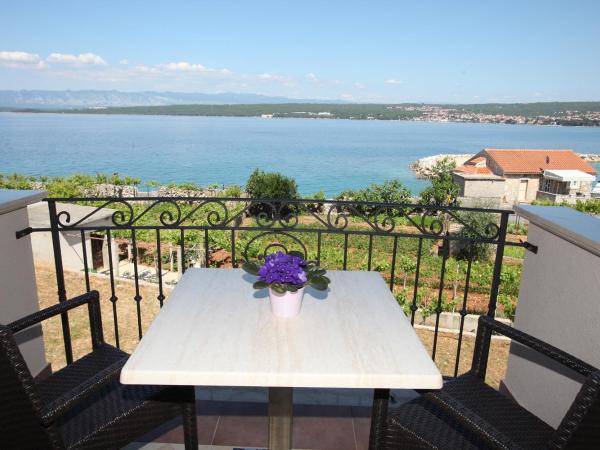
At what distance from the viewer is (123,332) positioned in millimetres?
10492

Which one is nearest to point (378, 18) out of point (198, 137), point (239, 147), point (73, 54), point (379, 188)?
point (379, 188)

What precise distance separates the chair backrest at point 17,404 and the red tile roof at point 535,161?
4115cm

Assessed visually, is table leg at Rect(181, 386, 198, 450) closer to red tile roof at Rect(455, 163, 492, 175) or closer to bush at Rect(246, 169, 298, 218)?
bush at Rect(246, 169, 298, 218)

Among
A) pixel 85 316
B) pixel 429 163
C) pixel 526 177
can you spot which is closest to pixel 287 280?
pixel 85 316

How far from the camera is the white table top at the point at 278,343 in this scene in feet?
3.75

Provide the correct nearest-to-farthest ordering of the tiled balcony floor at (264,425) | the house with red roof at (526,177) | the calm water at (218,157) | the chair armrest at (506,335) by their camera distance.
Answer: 1. the chair armrest at (506,335)
2. the tiled balcony floor at (264,425)
3. the house with red roof at (526,177)
4. the calm water at (218,157)

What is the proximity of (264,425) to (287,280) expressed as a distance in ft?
3.71

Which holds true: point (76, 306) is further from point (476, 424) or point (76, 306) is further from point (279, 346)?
point (476, 424)

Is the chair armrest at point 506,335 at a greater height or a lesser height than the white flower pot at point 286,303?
lesser

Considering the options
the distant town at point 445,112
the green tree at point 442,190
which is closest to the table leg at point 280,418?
the green tree at point 442,190

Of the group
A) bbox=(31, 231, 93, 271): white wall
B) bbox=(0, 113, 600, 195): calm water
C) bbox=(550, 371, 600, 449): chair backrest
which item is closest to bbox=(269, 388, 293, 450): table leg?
bbox=(550, 371, 600, 449): chair backrest

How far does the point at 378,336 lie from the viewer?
1.38m

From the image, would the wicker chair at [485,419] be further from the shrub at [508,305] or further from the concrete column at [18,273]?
the shrub at [508,305]

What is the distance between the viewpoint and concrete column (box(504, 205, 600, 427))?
1758 millimetres
